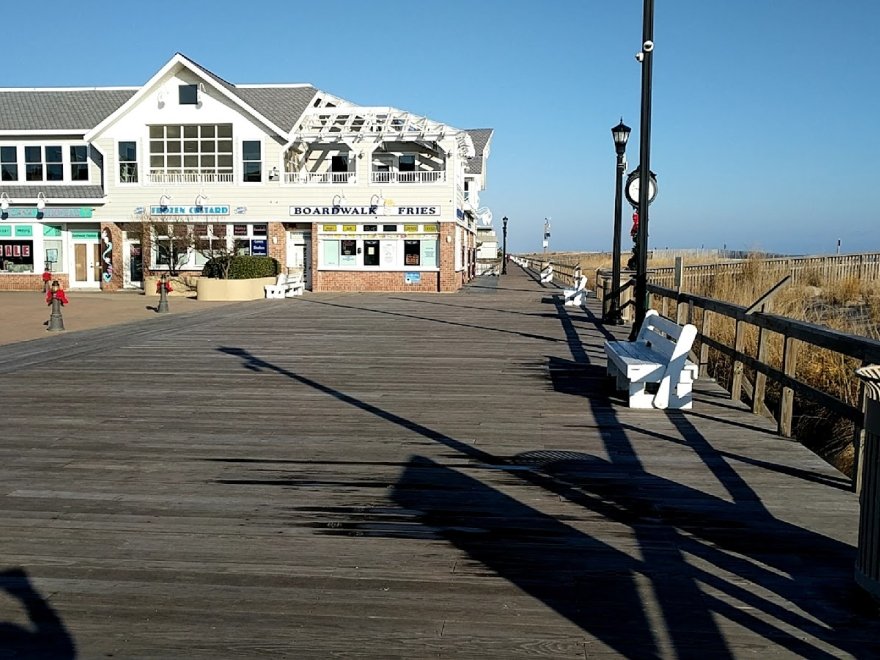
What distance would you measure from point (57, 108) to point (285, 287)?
48.9 feet

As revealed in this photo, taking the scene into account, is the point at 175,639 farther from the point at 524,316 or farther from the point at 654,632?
the point at 524,316

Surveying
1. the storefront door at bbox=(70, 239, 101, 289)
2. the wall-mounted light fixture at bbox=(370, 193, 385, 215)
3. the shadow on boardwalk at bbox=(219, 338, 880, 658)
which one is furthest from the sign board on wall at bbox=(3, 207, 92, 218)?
the shadow on boardwalk at bbox=(219, 338, 880, 658)

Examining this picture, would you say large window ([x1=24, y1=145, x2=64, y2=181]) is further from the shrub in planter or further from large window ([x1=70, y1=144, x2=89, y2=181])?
the shrub in planter

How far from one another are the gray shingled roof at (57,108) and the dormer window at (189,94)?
3992 millimetres

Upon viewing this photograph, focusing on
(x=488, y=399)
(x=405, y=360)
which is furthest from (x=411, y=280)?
(x=488, y=399)

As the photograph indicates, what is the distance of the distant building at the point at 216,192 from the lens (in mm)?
33844

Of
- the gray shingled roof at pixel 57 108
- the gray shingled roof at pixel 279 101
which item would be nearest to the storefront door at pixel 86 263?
the gray shingled roof at pixel 57 108

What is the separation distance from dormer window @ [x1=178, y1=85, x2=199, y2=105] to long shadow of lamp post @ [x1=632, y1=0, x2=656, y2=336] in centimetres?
2449

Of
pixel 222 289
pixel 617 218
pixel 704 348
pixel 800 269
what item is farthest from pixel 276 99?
pixel 704 348

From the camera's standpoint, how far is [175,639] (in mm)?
3746

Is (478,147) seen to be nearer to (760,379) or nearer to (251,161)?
(251,161)

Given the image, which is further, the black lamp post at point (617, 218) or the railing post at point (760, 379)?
the black lamp post at point (617, 218)

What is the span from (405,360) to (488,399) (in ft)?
11.8

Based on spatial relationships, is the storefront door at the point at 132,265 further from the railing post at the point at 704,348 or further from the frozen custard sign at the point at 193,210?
the railing post at the point at 704,348
